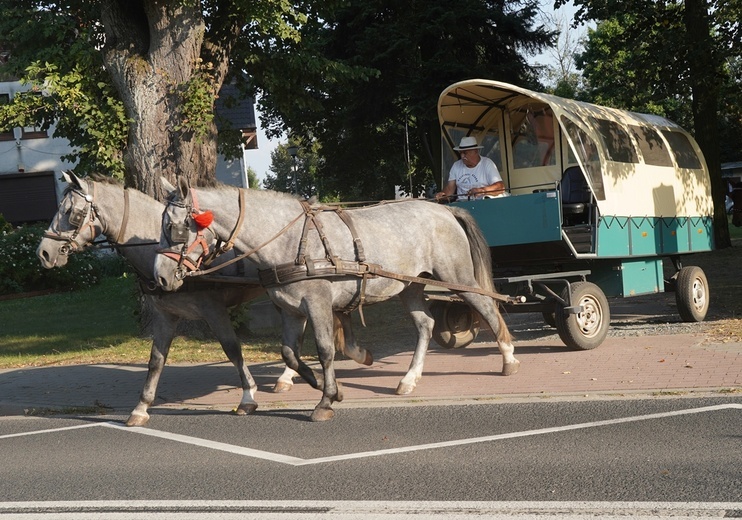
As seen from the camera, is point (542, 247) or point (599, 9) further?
point (599, 9)

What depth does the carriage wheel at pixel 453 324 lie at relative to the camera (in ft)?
38.0

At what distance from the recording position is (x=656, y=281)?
1269 centimetres

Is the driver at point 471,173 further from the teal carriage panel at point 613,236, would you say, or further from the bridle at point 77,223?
the bridle at point 77,223

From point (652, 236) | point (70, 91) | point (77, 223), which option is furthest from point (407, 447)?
point (70, 91)

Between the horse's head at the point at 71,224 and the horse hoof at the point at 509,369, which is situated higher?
the horse's head at the point at 71,224

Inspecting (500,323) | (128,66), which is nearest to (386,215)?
(500,323)

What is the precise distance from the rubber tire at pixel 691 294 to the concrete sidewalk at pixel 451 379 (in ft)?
3.59

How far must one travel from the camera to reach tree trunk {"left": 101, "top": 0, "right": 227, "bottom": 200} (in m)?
13.9

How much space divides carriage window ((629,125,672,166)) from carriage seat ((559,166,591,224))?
5.12 ft

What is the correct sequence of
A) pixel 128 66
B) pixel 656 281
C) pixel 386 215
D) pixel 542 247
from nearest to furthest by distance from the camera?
pixel 386 215, pixel 542 247, pixel 656 281, pixel 128 66

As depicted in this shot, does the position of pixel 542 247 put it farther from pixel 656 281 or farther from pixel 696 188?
pixel 696 188

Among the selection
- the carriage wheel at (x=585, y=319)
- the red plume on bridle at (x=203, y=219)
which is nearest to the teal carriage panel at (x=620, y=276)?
the carriage wheel at (x=585, y=319)

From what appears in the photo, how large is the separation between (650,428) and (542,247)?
13.3 ft

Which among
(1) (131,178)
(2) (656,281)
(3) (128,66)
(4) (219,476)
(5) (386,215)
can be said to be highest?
(3) (128,66)
